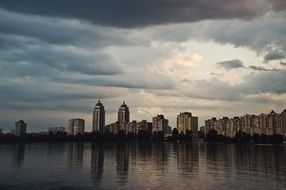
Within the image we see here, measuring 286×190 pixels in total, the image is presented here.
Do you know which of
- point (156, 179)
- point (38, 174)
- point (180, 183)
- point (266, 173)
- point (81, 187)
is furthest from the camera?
point (266, 173)

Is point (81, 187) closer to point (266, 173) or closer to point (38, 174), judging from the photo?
point (38, 174)

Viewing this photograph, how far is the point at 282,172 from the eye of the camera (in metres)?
71.6

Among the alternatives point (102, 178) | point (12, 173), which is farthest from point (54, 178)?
point (12, 173)

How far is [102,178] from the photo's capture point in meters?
60.8

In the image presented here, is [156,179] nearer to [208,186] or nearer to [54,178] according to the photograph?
[208,186]

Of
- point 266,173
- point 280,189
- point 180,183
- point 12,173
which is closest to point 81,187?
point 180,183

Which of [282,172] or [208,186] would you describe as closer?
[208,186]

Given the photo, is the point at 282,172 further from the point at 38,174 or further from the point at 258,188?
the point at 38,174

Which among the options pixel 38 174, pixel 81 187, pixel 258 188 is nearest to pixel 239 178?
pixel 258 188

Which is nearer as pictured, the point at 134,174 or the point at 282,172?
the point at 134,174

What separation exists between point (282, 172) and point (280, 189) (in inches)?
837

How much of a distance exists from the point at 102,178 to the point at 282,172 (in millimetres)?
33351

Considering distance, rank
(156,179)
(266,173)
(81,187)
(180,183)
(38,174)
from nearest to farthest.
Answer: (81,187)
(180,183)
(156,179)
(38,174)
(266,173)

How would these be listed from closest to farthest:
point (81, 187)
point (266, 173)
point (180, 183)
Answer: point (81, 187) → point (180, 183) → point (266, 173)
